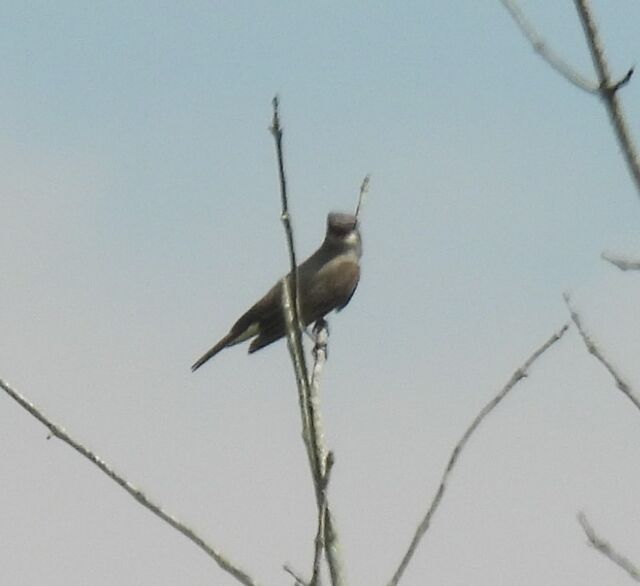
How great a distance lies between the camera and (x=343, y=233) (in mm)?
15273

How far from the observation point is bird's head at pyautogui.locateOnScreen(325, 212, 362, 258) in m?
15.2

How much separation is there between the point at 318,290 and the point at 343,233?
1.03m

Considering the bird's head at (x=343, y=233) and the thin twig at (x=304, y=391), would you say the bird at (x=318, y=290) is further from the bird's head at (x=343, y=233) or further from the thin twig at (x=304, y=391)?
the thin twig at (x=304, y=391)

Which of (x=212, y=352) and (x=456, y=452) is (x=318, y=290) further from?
(x=456, y=452)

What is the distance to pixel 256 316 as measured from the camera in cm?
1443

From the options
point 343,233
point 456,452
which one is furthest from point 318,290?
point 456,452

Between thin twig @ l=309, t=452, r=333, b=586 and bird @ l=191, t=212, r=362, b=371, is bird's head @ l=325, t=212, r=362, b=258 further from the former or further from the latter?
thin twig @ l=309, t=452, r=333, b=586

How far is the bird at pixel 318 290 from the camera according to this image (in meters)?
14.2

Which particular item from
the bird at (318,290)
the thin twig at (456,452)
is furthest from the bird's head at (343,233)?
the thin twig at (456,452)

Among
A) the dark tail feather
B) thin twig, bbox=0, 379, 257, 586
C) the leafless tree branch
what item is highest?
the dark tail feather

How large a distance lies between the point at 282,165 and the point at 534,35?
0.92 m

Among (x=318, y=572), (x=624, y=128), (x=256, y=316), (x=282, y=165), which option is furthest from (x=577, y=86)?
(x=256, y=316)

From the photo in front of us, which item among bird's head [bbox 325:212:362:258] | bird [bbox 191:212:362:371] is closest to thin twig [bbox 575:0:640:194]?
bird [bbox 191:212:362:371]

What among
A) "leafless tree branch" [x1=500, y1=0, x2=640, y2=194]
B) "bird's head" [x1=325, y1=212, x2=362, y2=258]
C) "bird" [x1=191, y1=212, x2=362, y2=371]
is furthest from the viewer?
"bird's head" [x1=325, y1=212, x2=362, y2=258]
